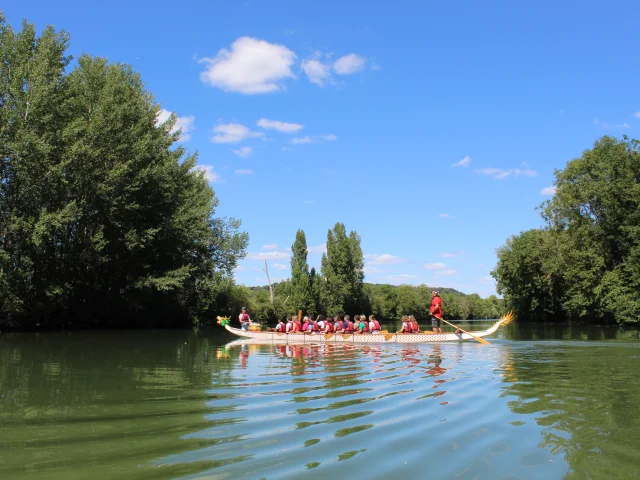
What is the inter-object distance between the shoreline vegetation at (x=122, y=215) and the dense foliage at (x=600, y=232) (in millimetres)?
118

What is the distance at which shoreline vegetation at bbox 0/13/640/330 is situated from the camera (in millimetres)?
25172

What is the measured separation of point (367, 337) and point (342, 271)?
161 ft

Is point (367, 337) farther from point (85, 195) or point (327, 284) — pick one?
point (327, 284)

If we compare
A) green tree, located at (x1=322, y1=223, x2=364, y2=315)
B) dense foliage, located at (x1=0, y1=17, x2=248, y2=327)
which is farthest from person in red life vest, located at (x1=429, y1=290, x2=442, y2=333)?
green tree, located at (x1=322, y1=223, x2=364, y2=315)

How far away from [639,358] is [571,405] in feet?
27.7

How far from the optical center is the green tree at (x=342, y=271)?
70625mm

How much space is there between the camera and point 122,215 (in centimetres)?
3048

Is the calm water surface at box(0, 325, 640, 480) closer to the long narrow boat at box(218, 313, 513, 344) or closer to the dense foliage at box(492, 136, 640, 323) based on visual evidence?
the long narrow boat at box(218, 313, 513, 344)

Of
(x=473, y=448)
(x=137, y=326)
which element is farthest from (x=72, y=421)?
(x=137, y=326)

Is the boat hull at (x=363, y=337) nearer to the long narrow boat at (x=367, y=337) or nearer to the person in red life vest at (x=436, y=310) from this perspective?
the long narrow boat at (x=367, y=337)

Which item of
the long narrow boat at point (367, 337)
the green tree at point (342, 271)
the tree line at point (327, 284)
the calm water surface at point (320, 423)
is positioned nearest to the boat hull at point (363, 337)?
the long narrow boat at point (367, 337)

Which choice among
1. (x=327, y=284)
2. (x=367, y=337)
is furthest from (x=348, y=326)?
(x=327, y=284)

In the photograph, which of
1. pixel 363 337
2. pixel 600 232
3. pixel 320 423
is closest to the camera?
pixel 320 423

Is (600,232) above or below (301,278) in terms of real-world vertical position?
above
